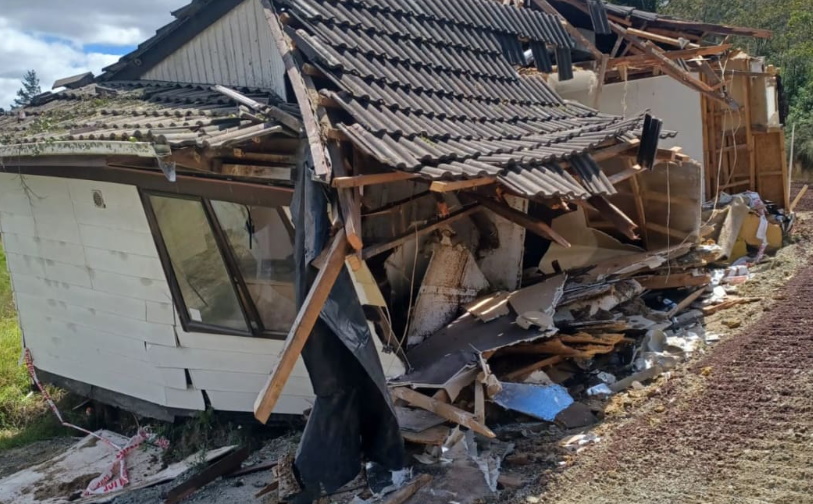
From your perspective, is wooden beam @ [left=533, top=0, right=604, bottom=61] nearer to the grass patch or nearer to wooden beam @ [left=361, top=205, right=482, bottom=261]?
wooden beam @ [left=361, top=205, right=482, bottom=261]

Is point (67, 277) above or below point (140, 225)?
below

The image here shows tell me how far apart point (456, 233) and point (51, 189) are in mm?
4756

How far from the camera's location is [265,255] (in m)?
6.70

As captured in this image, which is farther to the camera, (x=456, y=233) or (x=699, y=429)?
(x=456, y=233)

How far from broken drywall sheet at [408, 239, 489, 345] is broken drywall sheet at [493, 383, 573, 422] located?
1.00 metres

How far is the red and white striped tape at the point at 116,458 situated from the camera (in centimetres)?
714

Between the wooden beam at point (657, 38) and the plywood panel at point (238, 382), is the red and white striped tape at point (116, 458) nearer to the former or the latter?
the plywood panel at point (238, 382)

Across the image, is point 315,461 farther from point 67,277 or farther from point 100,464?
point 67,277

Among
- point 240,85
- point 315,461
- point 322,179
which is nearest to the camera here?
point 322,179

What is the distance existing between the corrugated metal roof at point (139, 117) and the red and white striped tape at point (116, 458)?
327 cm

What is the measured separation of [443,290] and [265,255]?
6.01ft

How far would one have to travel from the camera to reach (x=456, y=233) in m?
7.32

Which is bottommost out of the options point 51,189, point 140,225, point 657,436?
point 657,436

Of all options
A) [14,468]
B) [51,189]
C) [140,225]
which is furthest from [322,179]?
[14,468]
